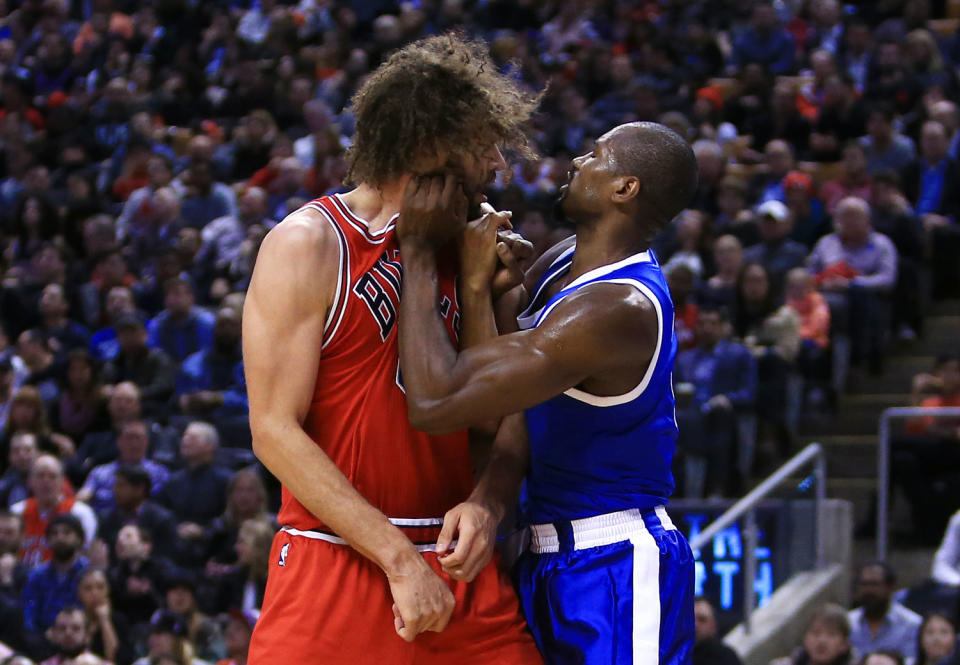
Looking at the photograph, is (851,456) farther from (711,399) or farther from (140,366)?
(140,366)

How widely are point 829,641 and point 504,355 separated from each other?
14.7 feet

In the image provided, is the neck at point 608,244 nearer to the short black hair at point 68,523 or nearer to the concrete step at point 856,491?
the concrete step at point 856,491

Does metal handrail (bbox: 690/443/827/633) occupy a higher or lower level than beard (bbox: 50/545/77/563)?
higher

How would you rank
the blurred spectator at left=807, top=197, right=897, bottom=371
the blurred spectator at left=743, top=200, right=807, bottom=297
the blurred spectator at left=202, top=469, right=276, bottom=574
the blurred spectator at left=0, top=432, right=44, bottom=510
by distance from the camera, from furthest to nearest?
the blurred spectator at left=743, top=200, right=807, bottom=297 → the blurred spectator at left=0, top=432, right=44, bottom=510 → the blurred spectator at left=807, top=197, right=897, bottom=371 → the blurred spectator at left=202, top=469, right=276, bottom=574

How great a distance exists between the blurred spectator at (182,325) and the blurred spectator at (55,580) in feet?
7.78

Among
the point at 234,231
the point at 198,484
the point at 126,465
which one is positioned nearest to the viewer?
the point at 198,484

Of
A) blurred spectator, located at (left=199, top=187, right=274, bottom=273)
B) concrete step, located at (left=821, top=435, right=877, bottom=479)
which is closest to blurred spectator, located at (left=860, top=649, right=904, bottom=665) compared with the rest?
concrete step, located at (left=821, top=435, right=877, bottom=479)

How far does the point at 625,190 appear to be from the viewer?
366cm

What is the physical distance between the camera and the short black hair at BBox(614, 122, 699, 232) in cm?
365

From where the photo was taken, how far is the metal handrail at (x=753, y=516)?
7.52 metres

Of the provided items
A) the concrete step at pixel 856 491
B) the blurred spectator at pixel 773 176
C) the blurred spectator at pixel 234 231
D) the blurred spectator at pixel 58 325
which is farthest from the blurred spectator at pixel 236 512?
the blurred spectator at pixel 773 176

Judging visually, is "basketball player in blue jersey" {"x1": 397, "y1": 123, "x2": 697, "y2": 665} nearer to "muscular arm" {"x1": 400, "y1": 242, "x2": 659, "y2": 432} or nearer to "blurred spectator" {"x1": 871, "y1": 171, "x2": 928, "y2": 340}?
"muscular arm" {"x1": 400, "y1": 242, "x2": 659, "y2": 432}

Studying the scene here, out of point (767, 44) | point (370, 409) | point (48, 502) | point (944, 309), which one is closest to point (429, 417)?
point (370, 409)

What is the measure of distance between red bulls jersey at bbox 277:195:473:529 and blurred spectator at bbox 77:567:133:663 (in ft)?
16.9
